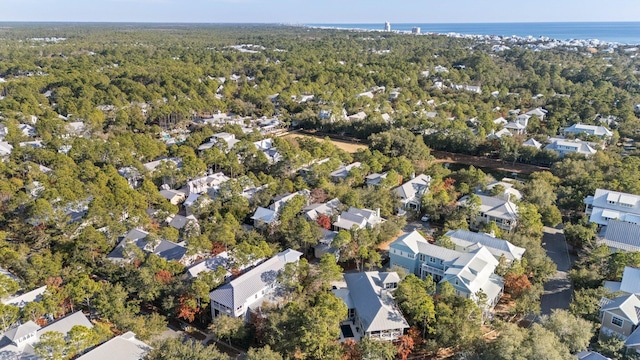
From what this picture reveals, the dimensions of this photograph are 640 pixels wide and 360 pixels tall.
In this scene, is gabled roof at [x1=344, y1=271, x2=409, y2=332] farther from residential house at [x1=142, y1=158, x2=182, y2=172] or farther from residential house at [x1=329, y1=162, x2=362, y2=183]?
residential house at [x1=142, y1=158, x2=182, y2=172]

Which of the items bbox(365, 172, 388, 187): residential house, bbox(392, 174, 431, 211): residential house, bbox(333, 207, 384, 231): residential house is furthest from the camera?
bbox(365, 172, 388, 187): residential house

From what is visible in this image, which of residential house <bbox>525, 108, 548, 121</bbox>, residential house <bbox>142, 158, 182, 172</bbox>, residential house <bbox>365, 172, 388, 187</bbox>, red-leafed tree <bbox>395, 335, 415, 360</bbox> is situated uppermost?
residential house <bbox>142, 158, 182, 172</bbox>

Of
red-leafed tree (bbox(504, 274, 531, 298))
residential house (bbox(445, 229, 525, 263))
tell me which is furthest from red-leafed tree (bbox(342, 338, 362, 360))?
residential house (bbox(445, 229, 525, 263))

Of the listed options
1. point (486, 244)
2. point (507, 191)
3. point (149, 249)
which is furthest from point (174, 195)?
point (507, 191)

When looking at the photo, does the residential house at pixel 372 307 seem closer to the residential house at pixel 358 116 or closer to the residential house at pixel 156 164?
the residential house at pixel 156 164

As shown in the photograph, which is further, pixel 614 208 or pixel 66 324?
pixel 614 208

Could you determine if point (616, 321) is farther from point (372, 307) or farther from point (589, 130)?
point (589, 130)
